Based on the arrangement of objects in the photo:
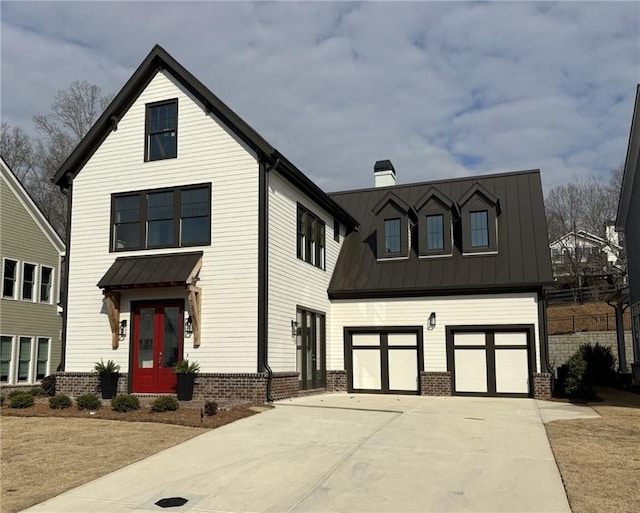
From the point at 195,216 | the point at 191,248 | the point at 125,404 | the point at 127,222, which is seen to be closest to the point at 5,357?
the point at 127,222

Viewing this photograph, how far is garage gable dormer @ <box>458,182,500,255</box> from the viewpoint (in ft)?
65.1

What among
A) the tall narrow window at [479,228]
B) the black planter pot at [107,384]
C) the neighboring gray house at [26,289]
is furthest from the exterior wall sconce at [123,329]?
the tall narrow window at [479,228]

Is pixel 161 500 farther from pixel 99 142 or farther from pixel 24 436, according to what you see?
pixel 99 142

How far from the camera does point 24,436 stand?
1093cm

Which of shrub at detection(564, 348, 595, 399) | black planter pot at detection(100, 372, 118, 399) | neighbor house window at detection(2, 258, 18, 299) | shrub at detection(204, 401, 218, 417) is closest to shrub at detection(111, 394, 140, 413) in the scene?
shrub at detection(204, 401, 218, 417)

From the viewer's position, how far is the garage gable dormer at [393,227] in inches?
821

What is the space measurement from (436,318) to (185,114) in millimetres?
9510

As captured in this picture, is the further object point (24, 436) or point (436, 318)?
point (436, 318)

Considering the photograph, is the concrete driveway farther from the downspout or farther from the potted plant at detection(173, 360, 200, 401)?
the potted plant at detection(173, 360, 200, 401)

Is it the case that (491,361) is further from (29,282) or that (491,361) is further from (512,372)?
(29,282)

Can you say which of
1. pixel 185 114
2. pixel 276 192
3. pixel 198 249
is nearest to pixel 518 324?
pixel 276 192

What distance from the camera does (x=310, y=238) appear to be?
19156 millimetres

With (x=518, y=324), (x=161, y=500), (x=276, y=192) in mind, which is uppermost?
(x=276, y=192)

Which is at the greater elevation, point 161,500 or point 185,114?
point 185,114
